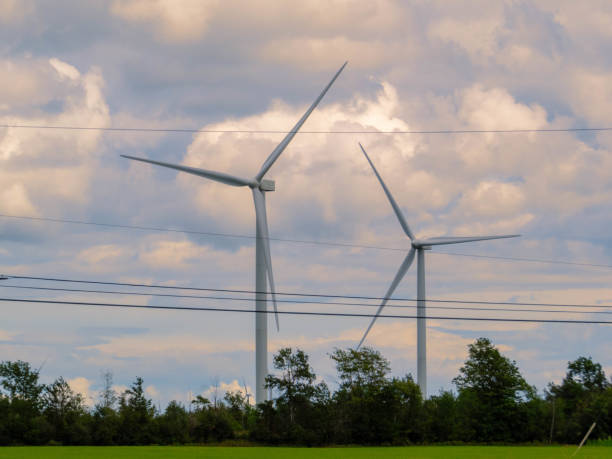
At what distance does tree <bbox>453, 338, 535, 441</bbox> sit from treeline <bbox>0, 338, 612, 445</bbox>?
0.13 m

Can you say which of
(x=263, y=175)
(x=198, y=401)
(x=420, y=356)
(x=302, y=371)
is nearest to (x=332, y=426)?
(x=302, y=371)

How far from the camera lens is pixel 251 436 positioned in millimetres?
100438

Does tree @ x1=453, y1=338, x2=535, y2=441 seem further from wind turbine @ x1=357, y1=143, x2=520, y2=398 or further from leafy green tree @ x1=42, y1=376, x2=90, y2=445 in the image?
leafy green tree @ x1=42, y1=376, x2=90, y2=445

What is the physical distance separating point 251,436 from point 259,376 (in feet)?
54.7

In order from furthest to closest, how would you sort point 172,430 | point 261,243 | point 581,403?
point 581,403 < point 172,430 < point 261,243

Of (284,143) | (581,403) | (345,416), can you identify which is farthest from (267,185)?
(581,403)

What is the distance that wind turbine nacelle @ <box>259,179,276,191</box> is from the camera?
297 ft

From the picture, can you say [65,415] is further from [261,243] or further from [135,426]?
[261,243]

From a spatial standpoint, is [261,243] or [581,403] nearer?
[261,243]

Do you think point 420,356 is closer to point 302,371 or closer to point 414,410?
point 414,410

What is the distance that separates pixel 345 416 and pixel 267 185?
99.7 ft

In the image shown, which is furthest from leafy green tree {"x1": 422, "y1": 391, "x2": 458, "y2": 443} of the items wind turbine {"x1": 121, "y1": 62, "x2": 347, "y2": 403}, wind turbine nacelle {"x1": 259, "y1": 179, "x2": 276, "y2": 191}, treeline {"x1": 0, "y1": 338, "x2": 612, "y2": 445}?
wind turbine nacelle {"x1": 259, "y1": 179, "x2": 276, "y2": 191}

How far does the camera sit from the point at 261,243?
85.6 metres

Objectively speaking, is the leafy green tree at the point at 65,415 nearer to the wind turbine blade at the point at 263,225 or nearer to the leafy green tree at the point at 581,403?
the wind turbine blade at the point at 263,225
